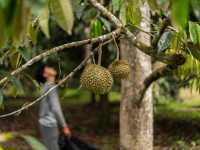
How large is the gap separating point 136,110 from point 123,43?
0.54 metres

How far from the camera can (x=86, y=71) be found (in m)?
2.12

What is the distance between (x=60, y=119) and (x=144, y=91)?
5.05 feet

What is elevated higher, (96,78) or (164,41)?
(164,41)

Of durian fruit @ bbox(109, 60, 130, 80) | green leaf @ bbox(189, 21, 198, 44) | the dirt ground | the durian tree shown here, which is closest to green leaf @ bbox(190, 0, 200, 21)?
the durian tree

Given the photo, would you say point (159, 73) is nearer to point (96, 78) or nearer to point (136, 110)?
point (136, 110)

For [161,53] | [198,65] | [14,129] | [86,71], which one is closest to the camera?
[161,53]

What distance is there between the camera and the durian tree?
0.87 meters

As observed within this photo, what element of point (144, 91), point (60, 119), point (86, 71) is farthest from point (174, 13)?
point (60, 119)

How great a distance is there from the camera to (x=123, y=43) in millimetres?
4223

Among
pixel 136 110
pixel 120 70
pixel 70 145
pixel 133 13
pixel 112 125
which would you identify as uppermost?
pixel 133 13

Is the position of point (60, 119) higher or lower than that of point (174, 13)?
lower

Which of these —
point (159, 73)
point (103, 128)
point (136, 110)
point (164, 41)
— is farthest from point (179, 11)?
point (103, 128)

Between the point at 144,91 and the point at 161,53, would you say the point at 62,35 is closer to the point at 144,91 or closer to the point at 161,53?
the point at 144,91

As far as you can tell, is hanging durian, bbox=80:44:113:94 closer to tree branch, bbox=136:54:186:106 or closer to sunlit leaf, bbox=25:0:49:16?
tree branch, bbox=136:54:186:106
